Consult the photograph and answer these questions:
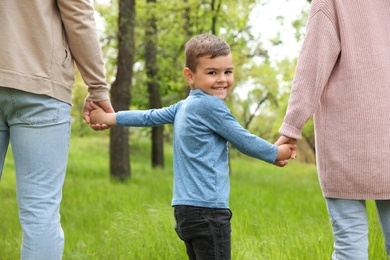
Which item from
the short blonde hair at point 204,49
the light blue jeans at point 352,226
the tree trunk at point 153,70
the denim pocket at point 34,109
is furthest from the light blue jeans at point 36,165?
the tree trunk at point 153,70

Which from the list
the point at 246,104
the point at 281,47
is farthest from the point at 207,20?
the point at 246,104

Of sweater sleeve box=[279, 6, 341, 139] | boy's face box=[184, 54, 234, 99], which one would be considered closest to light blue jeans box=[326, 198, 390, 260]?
sweater sleeve box=[279, 6, 341, 139]

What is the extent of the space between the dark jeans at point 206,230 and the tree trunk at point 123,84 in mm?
8940

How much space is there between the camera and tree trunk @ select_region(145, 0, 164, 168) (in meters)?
13.4

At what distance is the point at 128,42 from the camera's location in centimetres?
1155

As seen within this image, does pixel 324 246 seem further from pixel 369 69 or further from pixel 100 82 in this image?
pixel 100 82

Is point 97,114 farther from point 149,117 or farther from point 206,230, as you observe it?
point 206,230

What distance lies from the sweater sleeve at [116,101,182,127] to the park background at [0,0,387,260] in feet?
3.73

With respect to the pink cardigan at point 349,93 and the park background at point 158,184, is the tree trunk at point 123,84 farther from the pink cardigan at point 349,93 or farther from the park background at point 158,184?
the pink cardigan at point 349,93

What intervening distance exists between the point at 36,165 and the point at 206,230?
86 cm

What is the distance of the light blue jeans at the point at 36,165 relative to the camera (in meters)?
2.65

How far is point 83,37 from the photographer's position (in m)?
2.95

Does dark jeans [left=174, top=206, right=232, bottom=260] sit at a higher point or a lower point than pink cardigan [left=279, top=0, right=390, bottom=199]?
lower

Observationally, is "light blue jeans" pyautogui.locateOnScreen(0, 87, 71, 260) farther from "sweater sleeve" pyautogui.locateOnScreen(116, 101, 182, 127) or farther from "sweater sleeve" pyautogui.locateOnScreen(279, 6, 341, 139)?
"sweater sleeve" pyautogui.locateOnScreen(279, 6, 341, 139)
